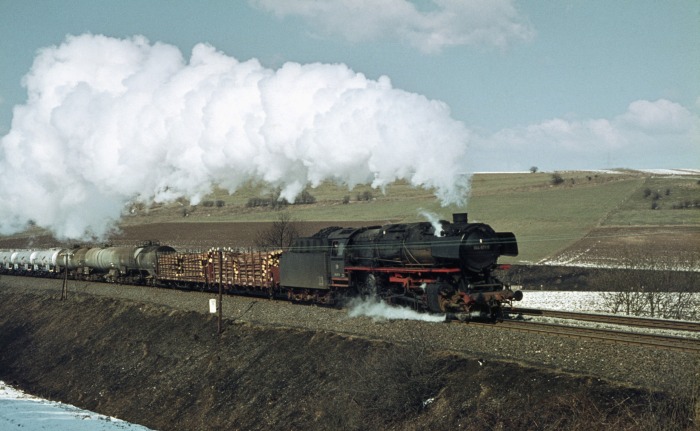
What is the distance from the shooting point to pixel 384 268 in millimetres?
24531

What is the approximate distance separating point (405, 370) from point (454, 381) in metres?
1.39

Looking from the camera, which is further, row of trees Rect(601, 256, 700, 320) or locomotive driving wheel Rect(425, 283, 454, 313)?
row of trees Rect(601, 256, 700, 320)

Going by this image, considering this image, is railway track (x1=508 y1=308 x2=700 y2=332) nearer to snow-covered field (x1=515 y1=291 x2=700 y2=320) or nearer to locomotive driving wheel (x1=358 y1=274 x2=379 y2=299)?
snow-covered field (x1=515 y1=291 x2=700 y2=320)

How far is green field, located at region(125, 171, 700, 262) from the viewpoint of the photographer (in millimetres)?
57875

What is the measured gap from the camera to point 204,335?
1108 inches

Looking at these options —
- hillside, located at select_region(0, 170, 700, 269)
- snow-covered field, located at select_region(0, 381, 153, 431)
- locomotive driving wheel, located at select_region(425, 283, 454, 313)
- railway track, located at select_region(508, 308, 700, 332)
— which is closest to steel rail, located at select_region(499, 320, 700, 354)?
locomotive driving wheel, located at select_region(425, 283, 454, 313)

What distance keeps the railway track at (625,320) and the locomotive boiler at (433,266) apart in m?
2.36

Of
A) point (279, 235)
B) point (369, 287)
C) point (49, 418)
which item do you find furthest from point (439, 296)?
point (279, 235)

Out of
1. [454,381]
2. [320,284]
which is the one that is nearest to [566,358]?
[454,381]

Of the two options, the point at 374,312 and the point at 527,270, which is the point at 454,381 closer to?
the point at 374,312

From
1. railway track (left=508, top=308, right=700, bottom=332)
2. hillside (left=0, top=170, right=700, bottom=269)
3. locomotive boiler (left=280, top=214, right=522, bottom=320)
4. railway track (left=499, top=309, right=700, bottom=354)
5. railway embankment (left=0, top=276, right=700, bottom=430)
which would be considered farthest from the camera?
hillside (left=0, top=170, right=700, bottom=269)

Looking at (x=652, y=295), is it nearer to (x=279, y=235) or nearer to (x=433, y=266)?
(x=433, y=266)

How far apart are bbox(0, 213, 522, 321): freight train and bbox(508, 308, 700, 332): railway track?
78.1 inches

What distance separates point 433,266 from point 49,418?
48.9 feet
